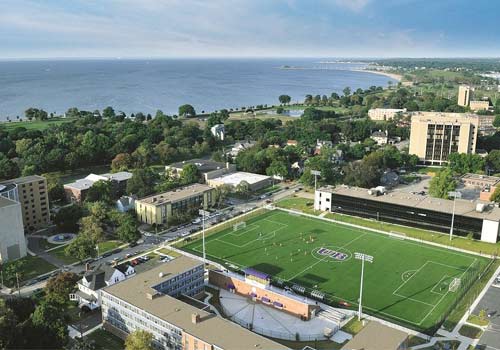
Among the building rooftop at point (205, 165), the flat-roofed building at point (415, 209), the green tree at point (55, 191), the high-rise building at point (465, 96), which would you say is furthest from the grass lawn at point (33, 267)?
the high-rise building at point (465, 96)

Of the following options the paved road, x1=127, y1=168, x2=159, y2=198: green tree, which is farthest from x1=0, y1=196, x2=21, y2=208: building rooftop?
x1=127, y1=168, x2=159, y2=198: green tree

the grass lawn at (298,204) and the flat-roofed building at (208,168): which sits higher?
the flat-roofed building at (208,168)

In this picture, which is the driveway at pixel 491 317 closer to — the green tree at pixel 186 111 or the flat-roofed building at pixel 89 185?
the flat-roofed building at pixel 89 185

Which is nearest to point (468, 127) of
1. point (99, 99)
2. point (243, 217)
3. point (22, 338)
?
point (243, 217)

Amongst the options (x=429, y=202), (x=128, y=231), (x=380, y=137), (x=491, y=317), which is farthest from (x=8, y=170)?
(x=380, y=137)

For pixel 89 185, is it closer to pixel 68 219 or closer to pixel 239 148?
pixel 68 219

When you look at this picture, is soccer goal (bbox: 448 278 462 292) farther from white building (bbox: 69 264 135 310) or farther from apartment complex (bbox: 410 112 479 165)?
apartment complex (bbox: 410 112 479 165)

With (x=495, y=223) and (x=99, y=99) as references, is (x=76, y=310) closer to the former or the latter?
(x=495, y=223)
